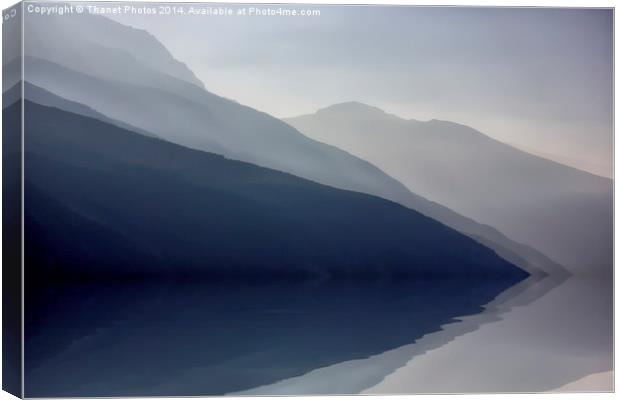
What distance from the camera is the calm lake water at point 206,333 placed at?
7.68 meters

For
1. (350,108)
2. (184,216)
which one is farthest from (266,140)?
(184,216)

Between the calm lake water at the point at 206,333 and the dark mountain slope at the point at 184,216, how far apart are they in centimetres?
16

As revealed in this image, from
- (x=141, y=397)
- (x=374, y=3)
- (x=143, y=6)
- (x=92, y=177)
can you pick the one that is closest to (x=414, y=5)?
(x=374, y=3)

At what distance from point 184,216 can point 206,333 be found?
817 mm

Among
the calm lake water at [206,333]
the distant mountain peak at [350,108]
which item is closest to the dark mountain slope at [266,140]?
the distant mountain peak at [350,108]

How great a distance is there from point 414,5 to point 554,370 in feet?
9.07

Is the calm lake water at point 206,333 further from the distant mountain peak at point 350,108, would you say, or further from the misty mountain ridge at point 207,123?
the distant mountain peak at point 350,108

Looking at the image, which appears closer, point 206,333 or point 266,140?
point 206,333

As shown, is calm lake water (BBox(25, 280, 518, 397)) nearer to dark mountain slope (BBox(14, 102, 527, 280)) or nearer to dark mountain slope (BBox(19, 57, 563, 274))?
dark mountain slope (BBox(14, 102, 527, 280))

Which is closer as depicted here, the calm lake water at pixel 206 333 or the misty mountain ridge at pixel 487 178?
the calm lake water at pixel 206 333

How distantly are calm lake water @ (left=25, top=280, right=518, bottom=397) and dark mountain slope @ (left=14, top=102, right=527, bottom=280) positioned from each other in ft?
0.52

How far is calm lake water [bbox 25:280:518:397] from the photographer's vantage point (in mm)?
7676

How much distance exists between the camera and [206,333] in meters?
7.78

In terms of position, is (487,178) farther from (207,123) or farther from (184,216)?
(184,216)
